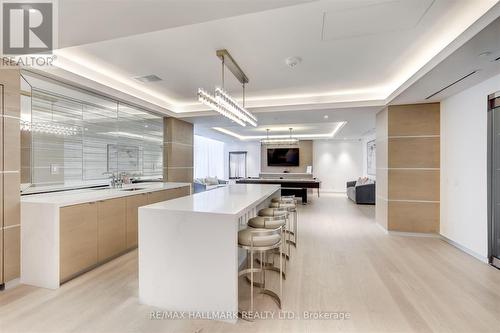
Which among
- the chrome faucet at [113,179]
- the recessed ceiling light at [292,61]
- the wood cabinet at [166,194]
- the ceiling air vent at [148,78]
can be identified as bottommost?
the wood cabinet at [166,194]

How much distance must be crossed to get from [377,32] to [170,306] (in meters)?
3.40

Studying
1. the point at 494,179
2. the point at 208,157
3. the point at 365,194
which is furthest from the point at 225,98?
the point at 208,157

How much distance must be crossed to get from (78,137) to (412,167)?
575 centimetres

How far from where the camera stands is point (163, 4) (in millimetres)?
1625

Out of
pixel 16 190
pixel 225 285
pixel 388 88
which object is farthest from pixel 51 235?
pixel 388 88

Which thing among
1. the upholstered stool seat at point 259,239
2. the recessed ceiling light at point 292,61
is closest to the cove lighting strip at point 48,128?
the upholstered stool seat at point 259,239

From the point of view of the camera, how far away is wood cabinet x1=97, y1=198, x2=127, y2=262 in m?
3.05

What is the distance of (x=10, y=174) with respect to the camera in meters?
2.54

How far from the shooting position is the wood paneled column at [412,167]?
4.36 metres

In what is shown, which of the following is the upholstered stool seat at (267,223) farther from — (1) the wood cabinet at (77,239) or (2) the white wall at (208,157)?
(2) the white wall at (208,157)

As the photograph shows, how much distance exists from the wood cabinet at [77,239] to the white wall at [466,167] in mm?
5227

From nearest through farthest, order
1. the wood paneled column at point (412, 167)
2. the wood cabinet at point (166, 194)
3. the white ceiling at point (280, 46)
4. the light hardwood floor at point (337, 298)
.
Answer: the white ceiling at point (280, 46) → the light hardwood floor at point (337, 298) → the wood cabinet at point (166, 194) → the wood paneled column at point (412, 167)

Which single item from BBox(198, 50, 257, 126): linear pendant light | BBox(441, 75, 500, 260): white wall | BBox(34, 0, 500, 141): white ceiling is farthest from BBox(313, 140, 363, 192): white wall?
BBox(198, 50, 257, 126): linear pendant light

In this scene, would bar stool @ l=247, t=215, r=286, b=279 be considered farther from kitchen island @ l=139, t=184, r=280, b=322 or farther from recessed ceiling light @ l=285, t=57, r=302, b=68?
recessed ceiling light @ l=285, t=57, r=302, b=68
